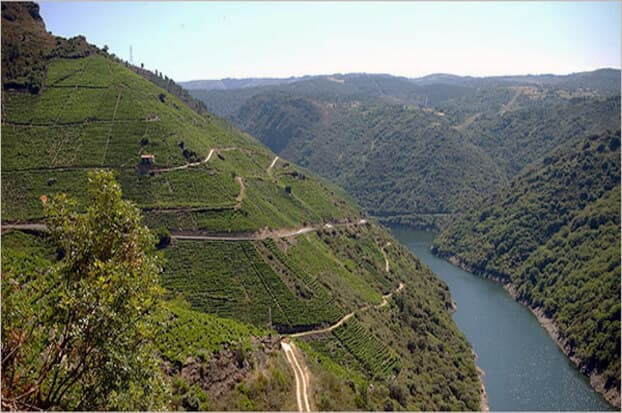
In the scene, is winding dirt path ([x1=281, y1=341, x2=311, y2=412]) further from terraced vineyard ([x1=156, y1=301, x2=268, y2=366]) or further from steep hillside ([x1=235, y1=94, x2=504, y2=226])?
steep hillside ([x1=235, y1=94, x2=504, y2=226])

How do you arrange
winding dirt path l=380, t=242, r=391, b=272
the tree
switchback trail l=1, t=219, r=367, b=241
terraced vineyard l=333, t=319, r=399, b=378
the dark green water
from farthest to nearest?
winding dirt path l=380, t=242, r=391, b=272 → the dark green water → switchback trail l=1, t=219, r=367, b=241 → terraced vineyard l=333, t=319, r=399, b=378 → the tree

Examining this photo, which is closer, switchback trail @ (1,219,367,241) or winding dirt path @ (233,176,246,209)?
switchback trail @ (1,219,367,241)

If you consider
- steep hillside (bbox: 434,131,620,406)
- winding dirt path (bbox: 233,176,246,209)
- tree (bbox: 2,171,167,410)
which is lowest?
steep hillside (bbox: 434,131,620,406)

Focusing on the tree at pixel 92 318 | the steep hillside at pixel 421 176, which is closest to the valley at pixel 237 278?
the tree at pixel 92 318

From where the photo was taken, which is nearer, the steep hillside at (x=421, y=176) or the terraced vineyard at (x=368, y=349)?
the terraced vineyard at (x=368, y=349)

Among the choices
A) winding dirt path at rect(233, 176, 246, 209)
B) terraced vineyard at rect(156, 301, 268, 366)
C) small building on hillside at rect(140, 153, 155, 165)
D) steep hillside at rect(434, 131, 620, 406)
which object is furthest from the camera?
steep hillside at rect(434, 131, 620, 406)

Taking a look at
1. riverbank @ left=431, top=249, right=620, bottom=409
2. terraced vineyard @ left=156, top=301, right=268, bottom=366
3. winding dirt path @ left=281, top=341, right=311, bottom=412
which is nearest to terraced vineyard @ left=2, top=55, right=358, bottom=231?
terraced vineyard @ left=156, top=301, right=268, bottom=366

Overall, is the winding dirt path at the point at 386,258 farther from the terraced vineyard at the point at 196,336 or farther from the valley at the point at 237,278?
the terraced vineyard at the point at 196,336
